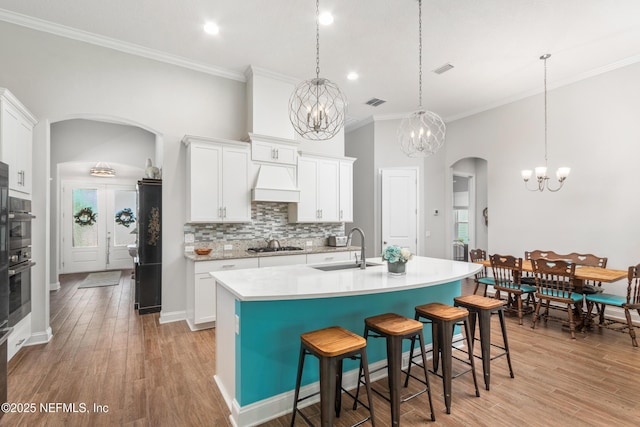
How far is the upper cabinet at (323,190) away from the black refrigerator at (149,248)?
2.05 metres

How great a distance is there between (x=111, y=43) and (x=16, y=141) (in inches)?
66.5

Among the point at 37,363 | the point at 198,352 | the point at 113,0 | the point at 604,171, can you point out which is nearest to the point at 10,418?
the point at 37,363

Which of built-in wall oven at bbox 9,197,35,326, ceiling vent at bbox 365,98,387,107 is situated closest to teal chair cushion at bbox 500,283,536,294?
ceiling vent at bbox 365,98,387,107

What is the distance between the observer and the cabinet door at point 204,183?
4.12 meters

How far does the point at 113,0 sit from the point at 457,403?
482 centimetres

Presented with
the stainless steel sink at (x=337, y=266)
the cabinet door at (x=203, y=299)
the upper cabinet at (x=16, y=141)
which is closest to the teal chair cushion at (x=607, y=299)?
the stainless steel sink at (x=337, y=266)

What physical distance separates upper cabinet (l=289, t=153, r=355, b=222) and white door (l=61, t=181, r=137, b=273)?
5.50m

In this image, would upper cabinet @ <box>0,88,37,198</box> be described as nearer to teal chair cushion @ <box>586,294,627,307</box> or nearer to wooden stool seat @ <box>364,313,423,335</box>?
wooden stool seat @ <box>364,313,423,335</box>

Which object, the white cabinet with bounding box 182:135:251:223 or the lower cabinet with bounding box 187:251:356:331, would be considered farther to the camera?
the white cabinet with bounding box 182:135:251:223

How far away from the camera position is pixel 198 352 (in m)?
3.23

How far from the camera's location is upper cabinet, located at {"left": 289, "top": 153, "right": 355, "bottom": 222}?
16.6ft

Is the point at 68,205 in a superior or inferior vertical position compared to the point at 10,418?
superior

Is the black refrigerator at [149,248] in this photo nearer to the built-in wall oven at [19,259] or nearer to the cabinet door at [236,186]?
the cabinet door at [236,186]

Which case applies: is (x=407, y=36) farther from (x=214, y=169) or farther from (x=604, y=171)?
(x=604, y=171)
